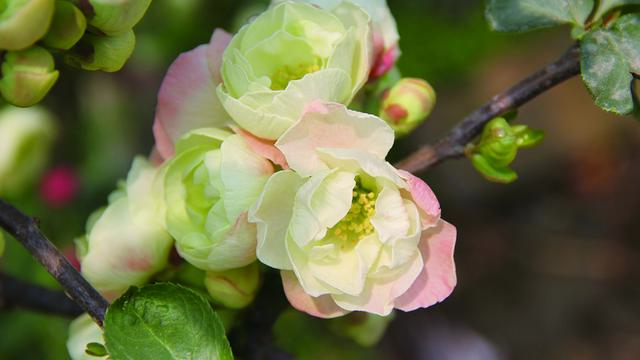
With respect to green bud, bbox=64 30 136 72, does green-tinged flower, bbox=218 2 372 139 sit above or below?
below

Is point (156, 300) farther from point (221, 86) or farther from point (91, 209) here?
point (91, 209)

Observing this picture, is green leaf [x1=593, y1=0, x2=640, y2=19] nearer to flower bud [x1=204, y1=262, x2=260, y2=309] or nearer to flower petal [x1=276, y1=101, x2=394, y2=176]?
flower petal [x1=276, y1=101, x2=394, y2=176]

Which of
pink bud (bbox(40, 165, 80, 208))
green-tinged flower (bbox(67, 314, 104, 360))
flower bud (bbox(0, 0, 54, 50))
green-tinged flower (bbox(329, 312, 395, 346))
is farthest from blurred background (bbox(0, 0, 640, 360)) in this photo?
flower bud (bbox(0, 0, 54, 50))

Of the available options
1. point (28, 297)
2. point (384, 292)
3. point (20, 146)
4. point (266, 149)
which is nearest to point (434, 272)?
point (384, 292)

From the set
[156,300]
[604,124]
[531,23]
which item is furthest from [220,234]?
[604,124]

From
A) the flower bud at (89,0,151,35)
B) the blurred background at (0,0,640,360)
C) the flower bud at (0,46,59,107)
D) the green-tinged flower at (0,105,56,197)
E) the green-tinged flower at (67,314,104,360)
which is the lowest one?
the blurred background at (0,0,640,360)

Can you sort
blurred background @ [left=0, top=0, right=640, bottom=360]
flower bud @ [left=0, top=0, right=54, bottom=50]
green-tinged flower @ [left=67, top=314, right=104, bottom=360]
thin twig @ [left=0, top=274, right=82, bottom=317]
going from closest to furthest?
flower bud @ [left=0, top=0, right=54, bottom=50], green-tinged flower @ [left=67, top=314, right=104, bottom=360], thin twig @ [left=0, top=274, right=82, bottom=317], blurred background @ [left=0, top=0, right=640, bottom=360]

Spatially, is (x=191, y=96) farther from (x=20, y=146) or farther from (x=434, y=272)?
(x=20, y=146)
